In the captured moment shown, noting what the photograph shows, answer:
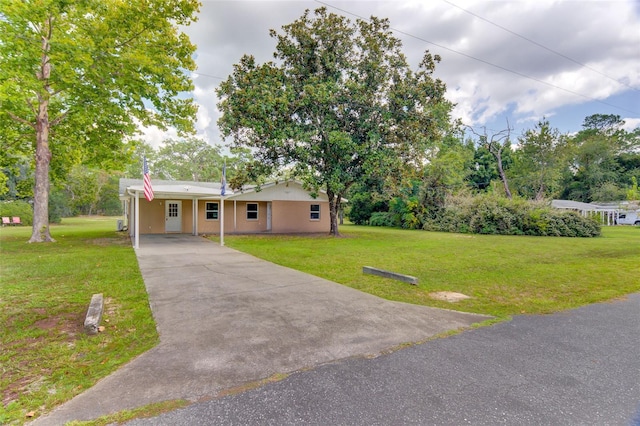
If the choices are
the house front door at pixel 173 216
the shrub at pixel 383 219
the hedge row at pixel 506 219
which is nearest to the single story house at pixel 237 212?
the house front door at pixel 173 216

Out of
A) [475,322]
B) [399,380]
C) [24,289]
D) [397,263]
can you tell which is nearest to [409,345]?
[399,380]

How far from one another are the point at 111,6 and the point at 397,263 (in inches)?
546

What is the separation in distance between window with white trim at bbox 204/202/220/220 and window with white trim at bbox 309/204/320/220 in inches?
243

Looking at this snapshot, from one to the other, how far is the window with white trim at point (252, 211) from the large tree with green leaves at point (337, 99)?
5076 mm

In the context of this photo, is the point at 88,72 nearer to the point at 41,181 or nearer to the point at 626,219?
the point at 41,181

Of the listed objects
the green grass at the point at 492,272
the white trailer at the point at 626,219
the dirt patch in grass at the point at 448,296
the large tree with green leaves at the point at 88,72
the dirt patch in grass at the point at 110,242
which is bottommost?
the dirt patch in grass at the point at 448,296

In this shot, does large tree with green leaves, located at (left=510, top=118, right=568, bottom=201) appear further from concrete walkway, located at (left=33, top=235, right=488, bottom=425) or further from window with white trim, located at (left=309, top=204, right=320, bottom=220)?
concrete walkway, located at (left=33, top=235, right=488, bottom=425)

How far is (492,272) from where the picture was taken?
8.09 metres

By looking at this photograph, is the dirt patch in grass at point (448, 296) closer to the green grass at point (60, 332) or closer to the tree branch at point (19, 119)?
the green grass at point (60, 332)

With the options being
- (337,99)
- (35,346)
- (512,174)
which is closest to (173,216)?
(337,99)

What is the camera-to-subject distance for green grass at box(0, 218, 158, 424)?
8.73 ft

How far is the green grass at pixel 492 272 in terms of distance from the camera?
18.4 feet

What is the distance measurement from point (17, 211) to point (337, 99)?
2858 centimetres

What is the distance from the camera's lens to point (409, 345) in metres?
3.58
